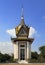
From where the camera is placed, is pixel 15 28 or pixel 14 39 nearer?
pixel 14 39

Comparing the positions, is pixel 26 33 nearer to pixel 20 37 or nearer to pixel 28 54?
pixel 20 37

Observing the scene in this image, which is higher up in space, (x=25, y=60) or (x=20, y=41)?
(x=20, y=41)

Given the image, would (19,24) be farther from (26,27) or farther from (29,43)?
(29,43)

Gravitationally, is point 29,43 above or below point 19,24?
below

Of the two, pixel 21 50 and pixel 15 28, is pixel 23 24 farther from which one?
pixel 21 50

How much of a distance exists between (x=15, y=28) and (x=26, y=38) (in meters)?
2.53

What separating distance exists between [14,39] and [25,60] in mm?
2951

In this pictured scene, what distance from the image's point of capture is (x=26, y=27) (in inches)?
1039

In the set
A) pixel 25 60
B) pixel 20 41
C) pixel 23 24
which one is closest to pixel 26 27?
pixel 23 24

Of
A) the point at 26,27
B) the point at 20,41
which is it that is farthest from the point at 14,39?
the point at 26,27

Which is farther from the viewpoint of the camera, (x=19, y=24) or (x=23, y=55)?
(x=19, y=24)

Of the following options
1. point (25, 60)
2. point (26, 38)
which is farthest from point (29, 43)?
point (25, 60)

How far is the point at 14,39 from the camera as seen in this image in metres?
25.3

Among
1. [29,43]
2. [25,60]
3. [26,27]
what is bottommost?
[25,60]
